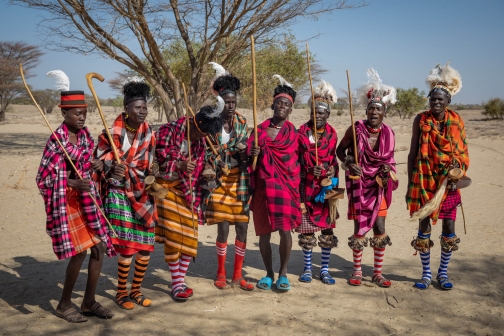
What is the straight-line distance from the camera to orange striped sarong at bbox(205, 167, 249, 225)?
15.1 ft

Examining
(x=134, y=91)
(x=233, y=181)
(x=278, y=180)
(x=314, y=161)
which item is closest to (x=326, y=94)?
(x=314, y=161)

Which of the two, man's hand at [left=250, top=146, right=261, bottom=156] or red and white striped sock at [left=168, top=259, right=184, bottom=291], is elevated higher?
man's hand at [left=250, top=146, right=261, bottom=156]

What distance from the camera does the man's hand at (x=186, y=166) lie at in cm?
414

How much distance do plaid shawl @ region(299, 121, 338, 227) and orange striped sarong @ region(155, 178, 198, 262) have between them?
4.19 feet

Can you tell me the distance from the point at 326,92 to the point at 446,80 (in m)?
1.19

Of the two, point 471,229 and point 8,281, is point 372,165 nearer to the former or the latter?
point 471,229

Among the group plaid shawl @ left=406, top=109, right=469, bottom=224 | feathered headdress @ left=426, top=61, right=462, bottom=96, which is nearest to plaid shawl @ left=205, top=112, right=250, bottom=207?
plaid shawl @ left=406, top=109, right=469, bottom=224

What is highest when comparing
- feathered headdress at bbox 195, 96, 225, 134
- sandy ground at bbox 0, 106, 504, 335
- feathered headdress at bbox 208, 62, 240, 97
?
feathered headdress at bbox 208, 62, 240, 97

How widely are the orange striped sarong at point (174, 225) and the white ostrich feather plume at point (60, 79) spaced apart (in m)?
1.11

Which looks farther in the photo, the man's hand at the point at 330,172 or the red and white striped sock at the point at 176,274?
the man's hand at the point at 330,172

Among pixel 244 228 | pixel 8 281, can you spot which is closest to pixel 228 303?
pixel 244 228

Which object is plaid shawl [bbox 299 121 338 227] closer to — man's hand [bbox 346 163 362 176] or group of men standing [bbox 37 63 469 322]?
group of men standing [bbox 37 63 469 322]

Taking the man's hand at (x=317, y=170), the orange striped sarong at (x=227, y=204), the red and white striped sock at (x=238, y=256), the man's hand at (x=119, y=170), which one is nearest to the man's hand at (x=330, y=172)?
the man's hand at (x=317, y=170)

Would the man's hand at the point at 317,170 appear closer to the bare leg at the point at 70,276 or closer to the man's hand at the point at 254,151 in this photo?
the man's hand at the point at 254,151
